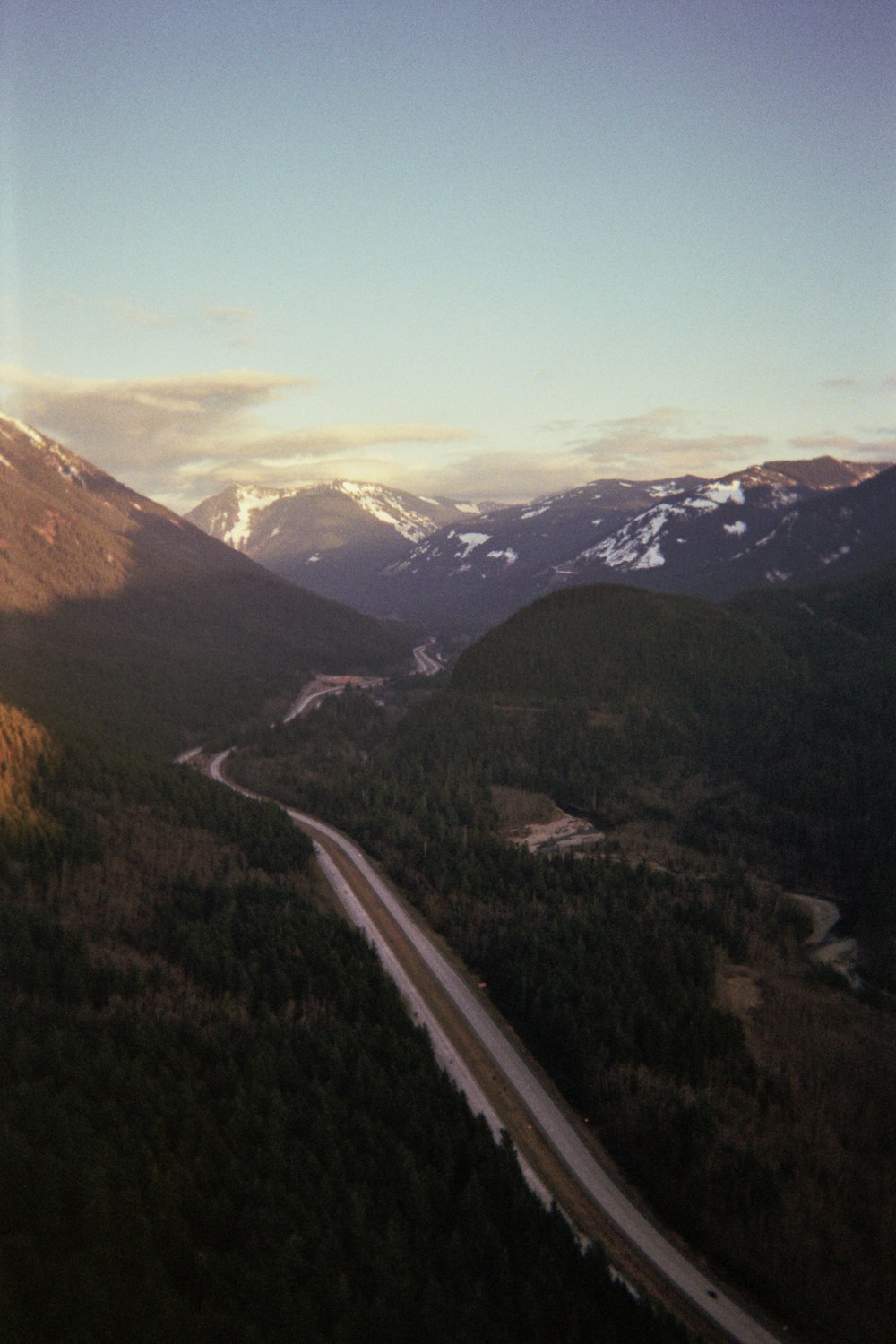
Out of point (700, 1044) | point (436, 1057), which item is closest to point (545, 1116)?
point (436, 1057)

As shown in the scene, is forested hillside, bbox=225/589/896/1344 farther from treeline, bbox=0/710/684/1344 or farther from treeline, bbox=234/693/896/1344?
treeline, bbox=0/710/684/1344

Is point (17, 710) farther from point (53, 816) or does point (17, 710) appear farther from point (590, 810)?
point (590, 810)

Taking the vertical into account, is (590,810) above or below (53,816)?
below

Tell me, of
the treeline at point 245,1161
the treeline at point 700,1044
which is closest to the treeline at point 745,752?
the treeline at point 700,1044

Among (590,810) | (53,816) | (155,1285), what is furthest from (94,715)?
(155,1285)

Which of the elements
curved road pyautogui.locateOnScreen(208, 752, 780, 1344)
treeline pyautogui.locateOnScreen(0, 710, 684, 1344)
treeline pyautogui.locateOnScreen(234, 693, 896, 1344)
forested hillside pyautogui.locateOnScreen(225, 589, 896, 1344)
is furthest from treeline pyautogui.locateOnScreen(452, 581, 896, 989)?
treeline pyautogui.locateOnScreen(0, 710, 684, 1344)

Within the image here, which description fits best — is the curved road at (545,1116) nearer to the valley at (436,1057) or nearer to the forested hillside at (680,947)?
the valley at (436,1057)

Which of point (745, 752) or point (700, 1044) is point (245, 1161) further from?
point (745, 752)
